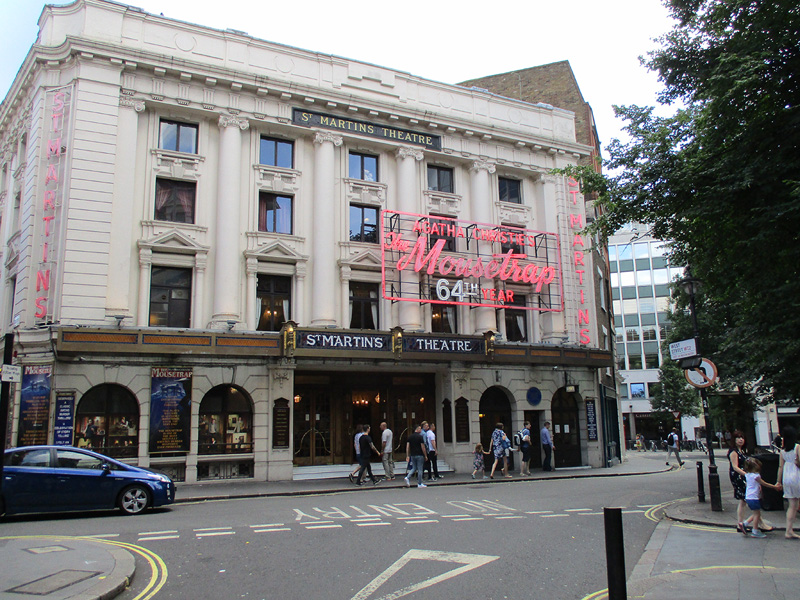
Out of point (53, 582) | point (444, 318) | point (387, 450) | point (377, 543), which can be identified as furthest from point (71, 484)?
point (444, 318)

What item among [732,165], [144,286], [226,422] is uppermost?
[732,165]

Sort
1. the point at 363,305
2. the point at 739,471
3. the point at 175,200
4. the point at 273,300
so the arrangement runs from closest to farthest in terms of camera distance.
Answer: the point at 739,471 → the point at 175,200 → the point at 273,300 → the point at 363,305

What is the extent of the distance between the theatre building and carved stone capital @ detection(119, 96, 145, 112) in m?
0.04

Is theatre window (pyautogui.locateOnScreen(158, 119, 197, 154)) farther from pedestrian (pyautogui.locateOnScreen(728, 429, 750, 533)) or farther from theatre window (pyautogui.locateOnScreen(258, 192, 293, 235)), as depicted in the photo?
pedestrian (pyautogui.locateOnScreen(728, 429, 750, 533))

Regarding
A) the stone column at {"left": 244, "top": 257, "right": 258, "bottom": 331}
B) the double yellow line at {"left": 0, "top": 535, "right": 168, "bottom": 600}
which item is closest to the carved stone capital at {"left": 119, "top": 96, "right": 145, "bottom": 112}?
the stone column at {"left": 244, "top": 257, "right": 258, "bottom": 331}

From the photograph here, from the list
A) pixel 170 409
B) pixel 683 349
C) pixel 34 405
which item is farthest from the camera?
pixel 170 409

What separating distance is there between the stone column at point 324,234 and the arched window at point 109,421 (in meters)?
6.88

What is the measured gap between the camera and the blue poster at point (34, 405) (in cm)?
1872

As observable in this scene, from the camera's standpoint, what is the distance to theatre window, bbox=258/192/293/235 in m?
23.9

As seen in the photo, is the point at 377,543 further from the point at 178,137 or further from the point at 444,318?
the point at 178,137

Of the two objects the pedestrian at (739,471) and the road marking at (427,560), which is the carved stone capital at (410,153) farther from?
the road marking at (427,560)

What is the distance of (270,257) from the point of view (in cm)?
2320

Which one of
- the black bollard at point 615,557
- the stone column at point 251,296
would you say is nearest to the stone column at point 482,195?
the stone column at point 251,296

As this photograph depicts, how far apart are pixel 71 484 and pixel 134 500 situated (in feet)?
4.29
